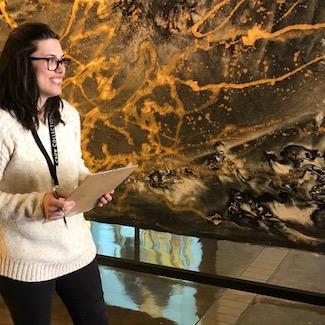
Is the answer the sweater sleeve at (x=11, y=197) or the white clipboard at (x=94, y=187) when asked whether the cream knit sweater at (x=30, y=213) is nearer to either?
the sweater sleeve at (x=11, y=197)

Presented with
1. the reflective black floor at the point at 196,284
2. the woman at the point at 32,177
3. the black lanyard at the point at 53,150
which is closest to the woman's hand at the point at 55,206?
the woman at the point at 32,177

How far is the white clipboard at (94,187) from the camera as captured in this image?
4.28 ft

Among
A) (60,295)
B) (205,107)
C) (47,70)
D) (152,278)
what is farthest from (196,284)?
(47,70)

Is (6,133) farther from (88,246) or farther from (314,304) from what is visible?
(314,304)

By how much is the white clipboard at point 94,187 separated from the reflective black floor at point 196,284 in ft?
4.47

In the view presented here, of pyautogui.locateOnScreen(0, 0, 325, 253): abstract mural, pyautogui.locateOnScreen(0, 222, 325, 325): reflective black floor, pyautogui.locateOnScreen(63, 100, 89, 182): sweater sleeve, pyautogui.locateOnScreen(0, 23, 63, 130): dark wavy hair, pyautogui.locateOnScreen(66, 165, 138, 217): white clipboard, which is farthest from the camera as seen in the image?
pyautogui.locateOnScreen(0, 222, 325, 325): reflective black floor

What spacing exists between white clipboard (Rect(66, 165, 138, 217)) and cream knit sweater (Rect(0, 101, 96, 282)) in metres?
0.10

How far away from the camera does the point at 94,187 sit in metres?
1.37

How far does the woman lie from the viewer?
1391 millimetres

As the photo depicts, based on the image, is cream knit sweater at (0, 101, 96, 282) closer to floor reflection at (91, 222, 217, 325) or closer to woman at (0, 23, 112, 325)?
woman at (0, 23, 112, 325)

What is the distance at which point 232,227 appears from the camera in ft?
8.87

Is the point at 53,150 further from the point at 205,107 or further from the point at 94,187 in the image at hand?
the point at 205,107

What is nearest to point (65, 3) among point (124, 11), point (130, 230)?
point (124, 11)

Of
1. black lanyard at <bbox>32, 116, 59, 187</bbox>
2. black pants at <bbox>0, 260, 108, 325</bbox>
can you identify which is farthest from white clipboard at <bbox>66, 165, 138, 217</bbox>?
black pants at <bbox>0, 260, 108, 325</bbox>
